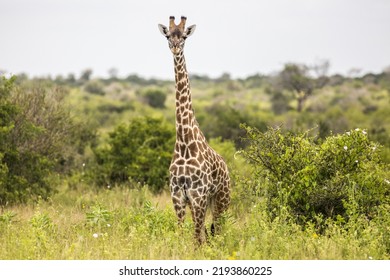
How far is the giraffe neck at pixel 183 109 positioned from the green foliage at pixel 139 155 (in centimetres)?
609

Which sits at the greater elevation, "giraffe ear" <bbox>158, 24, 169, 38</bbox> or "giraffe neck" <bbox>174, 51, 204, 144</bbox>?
"giraffe ear" <bbox>158, 24, 169, 38</bbox>

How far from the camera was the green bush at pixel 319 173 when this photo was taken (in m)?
8.26

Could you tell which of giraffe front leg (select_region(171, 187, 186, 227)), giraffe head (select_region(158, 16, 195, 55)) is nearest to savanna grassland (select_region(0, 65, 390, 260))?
giraffe front leg (select_region(171, 187, 186, 227))

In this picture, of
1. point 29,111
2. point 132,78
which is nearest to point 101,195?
point 29,111

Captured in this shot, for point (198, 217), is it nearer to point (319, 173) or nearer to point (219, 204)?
point (219, 204)

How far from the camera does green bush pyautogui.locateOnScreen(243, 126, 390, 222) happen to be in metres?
8.26

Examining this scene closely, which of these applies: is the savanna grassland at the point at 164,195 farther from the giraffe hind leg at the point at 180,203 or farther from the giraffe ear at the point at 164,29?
the giraffe ear at the point at 164,29

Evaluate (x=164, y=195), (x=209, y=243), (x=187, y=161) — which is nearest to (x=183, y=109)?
(x=187, y=161)

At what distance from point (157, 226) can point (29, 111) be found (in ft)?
18.8

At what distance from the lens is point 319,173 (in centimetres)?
852

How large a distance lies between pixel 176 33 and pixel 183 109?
943 mm

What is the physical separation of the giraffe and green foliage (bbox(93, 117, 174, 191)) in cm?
607

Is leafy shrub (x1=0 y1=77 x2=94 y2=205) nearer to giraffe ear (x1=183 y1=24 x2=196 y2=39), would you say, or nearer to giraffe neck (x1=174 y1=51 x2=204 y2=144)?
giraffe neck (x1=174 y1=51 x2=204 y2=144)

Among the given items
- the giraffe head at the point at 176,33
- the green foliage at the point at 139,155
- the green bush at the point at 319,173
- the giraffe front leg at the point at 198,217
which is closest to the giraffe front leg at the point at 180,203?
the giraffe front leg at the point at 198,217
